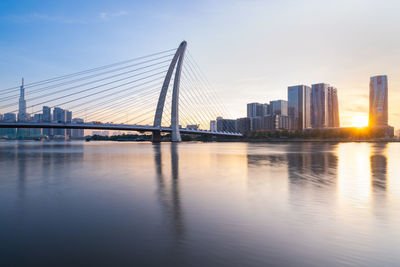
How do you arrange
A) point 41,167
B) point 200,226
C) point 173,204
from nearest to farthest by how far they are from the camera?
point 200,226 < point 173,204 < point 41,167

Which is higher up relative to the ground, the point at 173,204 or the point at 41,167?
the point at 173,204

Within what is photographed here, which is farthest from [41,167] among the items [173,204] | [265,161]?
[265,161]

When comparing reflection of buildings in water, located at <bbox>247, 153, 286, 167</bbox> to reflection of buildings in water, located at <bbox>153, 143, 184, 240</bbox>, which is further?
reflection of buildings in water, located at <bbox>247, 153, 286, 167</bbox>

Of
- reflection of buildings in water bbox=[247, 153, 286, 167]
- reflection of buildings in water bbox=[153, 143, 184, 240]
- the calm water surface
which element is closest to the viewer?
the calm water surface

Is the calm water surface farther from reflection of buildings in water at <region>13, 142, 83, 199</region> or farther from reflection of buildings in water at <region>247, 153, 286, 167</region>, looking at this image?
reflection of buildings in water at <region>247, 153, 286, 167</region>

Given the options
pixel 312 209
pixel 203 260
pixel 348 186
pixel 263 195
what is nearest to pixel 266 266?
pixel 203 260

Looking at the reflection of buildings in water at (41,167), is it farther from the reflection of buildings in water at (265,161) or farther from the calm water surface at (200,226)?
the reflection of buildings in water at (265,161)

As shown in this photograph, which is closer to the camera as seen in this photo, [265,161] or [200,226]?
[200,226]

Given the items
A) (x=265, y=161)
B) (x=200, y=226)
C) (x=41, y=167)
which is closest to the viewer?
(x=200, y=226)

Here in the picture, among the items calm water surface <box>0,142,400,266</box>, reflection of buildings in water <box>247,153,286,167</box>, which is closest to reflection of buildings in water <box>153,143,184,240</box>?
calm water surface <box>0,142,400,266</box>

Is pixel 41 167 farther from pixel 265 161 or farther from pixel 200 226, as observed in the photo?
pixel 265 161

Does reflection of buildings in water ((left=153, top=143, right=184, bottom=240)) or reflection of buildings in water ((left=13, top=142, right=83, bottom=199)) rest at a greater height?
reflection of buildings in water ((left=153, top=143, right=184, bottom=240))

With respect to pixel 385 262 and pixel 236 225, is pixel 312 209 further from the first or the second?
pixel 385 262

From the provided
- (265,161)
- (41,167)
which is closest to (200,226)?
(41,167)
